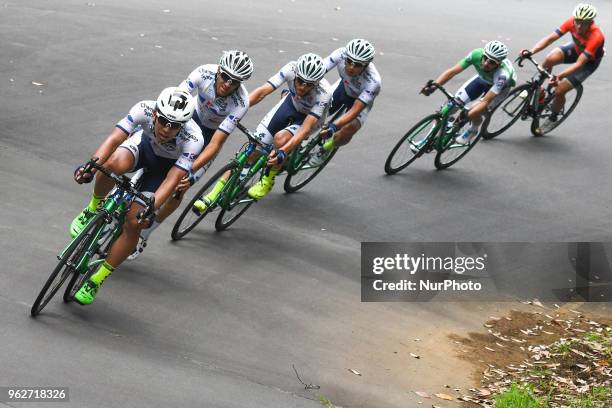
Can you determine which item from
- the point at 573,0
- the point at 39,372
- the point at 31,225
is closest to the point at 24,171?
the point at 31,225

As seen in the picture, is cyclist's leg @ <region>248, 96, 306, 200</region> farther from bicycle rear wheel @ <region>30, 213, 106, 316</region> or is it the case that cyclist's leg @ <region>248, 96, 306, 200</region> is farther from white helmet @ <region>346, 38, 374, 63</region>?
bicycle rear wheel @ <region>30, 213, 106, 316</region>

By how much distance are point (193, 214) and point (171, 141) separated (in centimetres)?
206

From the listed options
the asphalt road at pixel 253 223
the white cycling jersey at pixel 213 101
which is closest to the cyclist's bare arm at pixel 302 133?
the white cycling jersey at pixel 213 101

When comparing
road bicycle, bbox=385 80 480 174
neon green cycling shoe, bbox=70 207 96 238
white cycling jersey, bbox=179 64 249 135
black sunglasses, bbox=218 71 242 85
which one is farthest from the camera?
road bicycle, bbox=385 80 480 174

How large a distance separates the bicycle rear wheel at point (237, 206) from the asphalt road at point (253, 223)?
10cm

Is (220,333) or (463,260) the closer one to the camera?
(220,333)

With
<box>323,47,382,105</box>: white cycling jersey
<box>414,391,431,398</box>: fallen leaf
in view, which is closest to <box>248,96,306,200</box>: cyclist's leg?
<box>323,47,382,105</box>: white cycling jersey

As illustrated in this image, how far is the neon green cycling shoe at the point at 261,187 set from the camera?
416 inches

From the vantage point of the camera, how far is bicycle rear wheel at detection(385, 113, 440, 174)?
41.5 feet

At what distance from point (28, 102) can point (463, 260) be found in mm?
6570

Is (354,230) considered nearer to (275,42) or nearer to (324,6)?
(275,42)

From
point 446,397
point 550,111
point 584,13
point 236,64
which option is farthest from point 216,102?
point 550,111

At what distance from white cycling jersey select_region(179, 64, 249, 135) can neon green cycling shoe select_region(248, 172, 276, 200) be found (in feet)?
3.08

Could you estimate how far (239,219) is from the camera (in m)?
11.0
